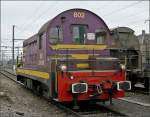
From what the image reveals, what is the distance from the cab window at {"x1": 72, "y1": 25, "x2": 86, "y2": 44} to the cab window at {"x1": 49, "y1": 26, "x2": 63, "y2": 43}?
48 centimetres

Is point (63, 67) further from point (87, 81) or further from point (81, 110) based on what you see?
point (81, 110)

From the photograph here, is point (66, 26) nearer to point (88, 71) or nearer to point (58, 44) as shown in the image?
point (58, 44)

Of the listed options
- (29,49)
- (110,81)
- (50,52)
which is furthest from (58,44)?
(29,49)

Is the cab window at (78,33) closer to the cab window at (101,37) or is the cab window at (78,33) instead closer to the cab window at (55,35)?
the cab window at (55,35)

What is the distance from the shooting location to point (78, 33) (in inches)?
486

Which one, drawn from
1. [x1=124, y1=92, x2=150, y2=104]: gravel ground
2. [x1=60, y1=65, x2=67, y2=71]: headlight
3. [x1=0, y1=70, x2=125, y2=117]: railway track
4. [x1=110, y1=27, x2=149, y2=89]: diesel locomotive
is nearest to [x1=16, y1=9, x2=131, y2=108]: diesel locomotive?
[x1=60, y1=65, x2=67, y2=71]: headlight

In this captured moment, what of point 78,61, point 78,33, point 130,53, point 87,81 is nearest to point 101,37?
point 78,33

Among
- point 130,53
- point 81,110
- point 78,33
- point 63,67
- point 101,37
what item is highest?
point 78,33

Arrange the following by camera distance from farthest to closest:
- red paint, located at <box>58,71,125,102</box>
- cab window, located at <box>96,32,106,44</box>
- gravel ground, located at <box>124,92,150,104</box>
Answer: gravel ground, located at <box>124,92,150,104</box>
cab window, located at <box>96,32,106,44</box>
red paint, located at <box>58,71,125,102</box>

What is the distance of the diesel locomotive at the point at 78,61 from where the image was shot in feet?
35.5

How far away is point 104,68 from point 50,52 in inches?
75.5

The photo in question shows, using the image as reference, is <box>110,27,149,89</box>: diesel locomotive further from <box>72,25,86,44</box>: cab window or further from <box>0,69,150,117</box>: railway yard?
<box>72,25,86,44</box>: cab window

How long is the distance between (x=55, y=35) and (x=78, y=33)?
2.78 feet

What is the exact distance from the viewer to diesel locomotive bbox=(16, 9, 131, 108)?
1082 cm
